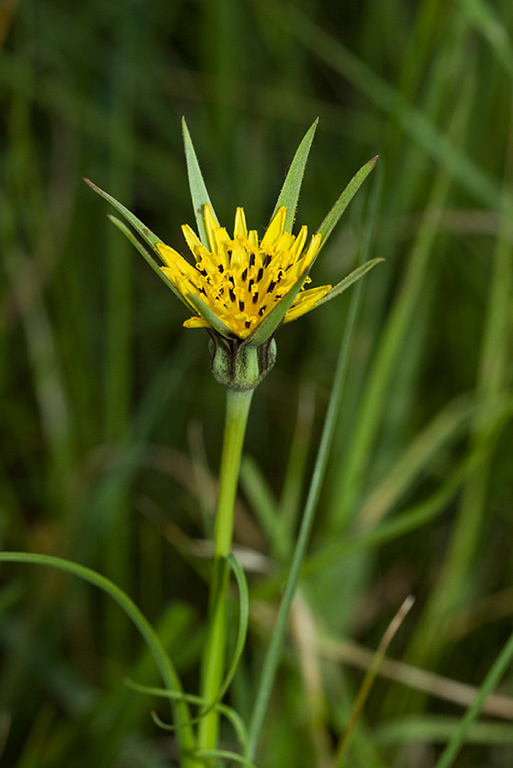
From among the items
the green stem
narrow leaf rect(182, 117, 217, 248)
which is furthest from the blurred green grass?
narrow leaf rect(182, 117, 217, 248)

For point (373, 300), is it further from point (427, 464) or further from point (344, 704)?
point (344, 704)

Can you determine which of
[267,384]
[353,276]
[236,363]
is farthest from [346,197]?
[267,384]

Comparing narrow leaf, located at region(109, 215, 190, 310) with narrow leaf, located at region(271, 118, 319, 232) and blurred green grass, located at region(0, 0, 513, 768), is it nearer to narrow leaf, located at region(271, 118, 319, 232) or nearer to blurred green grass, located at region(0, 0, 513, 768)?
narrow leaf, located at region(271, 118, 319, 232)

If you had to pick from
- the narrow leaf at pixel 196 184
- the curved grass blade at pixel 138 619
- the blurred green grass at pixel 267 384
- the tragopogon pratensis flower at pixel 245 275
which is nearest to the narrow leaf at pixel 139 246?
the tragopogon pratensis flower at pixel 245 275

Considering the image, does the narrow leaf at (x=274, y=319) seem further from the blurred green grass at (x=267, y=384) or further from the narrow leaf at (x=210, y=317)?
the blurred green grass at (x=267, y=384)

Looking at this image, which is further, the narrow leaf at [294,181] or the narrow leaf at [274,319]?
the narrow leaf at [294,181]

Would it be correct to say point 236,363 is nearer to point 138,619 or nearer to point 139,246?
point 139,246
